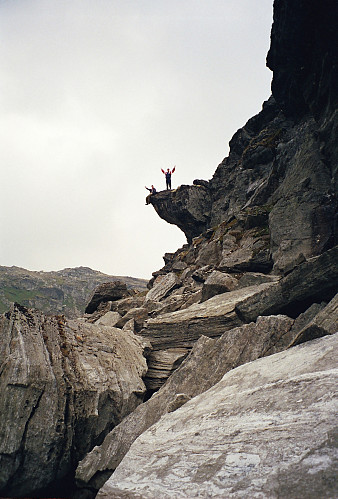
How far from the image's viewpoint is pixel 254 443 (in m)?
7.38

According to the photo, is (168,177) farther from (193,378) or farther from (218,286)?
(193,378)

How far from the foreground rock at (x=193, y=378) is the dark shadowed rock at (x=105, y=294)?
31140 mm

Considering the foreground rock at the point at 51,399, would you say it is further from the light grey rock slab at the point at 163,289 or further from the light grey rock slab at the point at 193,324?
the light grey rock slab at the point at 163,289

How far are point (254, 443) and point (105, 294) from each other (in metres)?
41.4

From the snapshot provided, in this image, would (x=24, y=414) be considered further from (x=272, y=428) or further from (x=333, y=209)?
(x=333, y=209)

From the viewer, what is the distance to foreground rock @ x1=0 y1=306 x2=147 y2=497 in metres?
14.4

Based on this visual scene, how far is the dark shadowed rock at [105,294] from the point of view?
4691 centimetres

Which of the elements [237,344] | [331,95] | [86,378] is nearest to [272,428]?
[237,344]

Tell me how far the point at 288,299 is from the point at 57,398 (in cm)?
1366

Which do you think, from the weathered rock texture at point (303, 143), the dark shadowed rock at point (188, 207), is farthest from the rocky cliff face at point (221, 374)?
the dark shadowed rock at point (188, 207)

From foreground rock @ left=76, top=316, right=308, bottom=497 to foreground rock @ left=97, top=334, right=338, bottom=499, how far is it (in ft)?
11.3

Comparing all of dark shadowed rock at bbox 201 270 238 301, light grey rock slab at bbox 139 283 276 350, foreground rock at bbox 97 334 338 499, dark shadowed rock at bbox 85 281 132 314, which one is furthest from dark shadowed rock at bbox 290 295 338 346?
dark shadowed rock at bbox 85 281 132 314

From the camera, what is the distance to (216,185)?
7556cm

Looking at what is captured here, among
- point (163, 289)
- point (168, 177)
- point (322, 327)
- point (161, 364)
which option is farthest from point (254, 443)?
point (168, 177)
